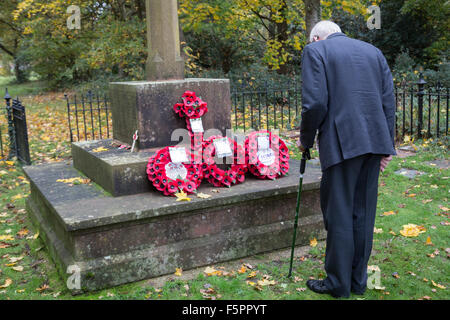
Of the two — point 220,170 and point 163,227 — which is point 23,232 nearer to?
point 163,227

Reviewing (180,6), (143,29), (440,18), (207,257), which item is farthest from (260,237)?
(440,18)

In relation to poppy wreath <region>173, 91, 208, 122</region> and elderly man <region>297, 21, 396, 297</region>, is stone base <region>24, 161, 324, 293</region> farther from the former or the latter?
elderly man <region>297, 21, 396, 297</region>

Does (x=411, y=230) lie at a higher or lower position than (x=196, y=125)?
lower

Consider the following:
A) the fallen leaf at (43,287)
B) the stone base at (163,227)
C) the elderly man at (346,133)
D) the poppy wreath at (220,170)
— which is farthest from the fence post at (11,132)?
the elderly man at (346,133)

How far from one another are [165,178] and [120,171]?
432 mm

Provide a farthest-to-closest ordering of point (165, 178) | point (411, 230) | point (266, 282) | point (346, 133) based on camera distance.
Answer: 1. point (411, 230)
2. point (165, 178)
3. point (266, 282)
4. point (346, 133)

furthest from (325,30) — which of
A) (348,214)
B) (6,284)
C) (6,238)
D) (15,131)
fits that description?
→ (15,131)

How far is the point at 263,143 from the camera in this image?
489cm

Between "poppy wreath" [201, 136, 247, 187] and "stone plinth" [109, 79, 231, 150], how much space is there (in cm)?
50

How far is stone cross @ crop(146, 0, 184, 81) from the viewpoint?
508 centimetres

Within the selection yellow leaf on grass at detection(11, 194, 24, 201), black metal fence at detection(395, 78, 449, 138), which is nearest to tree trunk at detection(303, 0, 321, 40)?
black metal fence at detection(395, 78, 449, 138)

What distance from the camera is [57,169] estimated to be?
18.9 ft
